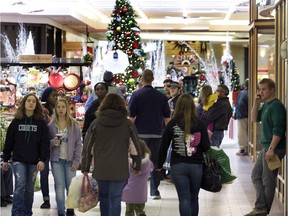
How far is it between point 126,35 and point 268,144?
11663 mm

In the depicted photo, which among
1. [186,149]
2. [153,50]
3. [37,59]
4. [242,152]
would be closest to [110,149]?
[186,149]

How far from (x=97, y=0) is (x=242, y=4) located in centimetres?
508

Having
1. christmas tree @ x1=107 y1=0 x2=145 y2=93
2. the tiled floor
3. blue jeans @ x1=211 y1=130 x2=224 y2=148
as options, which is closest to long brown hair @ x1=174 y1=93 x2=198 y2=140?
the tiled floor

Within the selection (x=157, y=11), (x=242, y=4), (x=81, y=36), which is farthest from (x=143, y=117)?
(x=81, y=36)

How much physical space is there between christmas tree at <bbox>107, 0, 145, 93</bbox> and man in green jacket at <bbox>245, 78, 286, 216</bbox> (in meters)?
11.0

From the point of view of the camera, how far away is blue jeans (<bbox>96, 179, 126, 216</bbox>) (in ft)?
22.7

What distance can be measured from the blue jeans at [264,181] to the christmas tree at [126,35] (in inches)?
431

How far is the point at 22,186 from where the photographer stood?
7961 mm

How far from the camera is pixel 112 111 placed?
22.7 ft

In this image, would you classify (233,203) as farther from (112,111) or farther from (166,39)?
(166,39)

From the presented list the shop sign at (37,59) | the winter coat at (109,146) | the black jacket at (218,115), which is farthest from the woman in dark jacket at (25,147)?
the shop sign at (37,59)

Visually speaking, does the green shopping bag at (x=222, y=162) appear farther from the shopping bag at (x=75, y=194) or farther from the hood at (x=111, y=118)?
the shopping bag at (x=75, y=194)

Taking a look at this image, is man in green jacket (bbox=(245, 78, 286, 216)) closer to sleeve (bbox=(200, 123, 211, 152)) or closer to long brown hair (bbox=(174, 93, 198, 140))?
sleeve (bbox=(200, 123, 211, 152))

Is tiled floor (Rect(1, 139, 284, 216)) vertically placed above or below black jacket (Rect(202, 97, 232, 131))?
below
